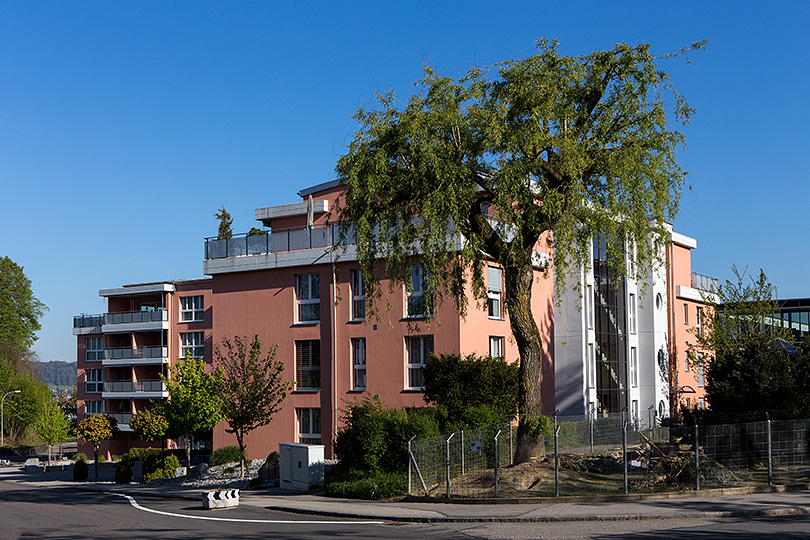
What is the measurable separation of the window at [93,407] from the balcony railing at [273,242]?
37.5 m

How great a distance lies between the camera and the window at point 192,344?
212ft

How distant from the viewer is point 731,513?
16750 millimetres

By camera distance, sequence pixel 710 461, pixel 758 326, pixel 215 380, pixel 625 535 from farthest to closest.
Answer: pixel 758 326 → pixel 215 380 → pixel 710 461 → pixel 625 535

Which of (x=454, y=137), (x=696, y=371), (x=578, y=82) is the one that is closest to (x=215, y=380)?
(x=454, y=137)

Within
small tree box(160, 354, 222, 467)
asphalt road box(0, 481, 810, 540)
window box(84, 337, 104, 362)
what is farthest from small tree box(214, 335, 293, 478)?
window box(84, 337, 104, 362)

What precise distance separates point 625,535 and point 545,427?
7.73 metres

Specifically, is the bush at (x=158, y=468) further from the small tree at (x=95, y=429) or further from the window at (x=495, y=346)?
the window at (x=495, y=346)

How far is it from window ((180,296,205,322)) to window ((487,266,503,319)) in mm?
33557

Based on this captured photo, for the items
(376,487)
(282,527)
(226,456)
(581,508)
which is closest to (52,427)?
(226,456)

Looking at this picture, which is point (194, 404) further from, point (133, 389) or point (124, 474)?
point (133, 389)

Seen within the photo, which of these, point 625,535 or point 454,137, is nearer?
point 625,535

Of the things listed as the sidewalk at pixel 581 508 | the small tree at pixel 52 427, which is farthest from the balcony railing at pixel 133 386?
the sidewalk at pixel 581 508

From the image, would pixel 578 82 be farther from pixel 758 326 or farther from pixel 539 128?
pixel 758 326

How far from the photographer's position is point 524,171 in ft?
70.3
